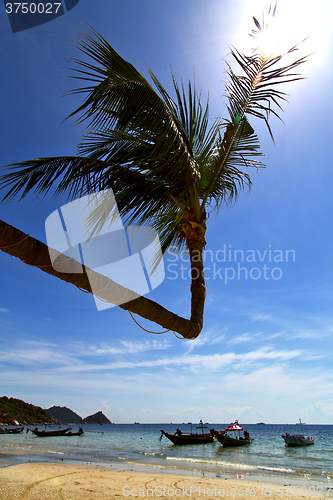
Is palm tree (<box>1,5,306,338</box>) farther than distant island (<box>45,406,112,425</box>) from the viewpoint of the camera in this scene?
No

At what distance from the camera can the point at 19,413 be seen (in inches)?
3561

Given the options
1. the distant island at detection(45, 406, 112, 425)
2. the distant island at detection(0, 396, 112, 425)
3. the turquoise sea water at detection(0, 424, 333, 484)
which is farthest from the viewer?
the distant island at detection(45, 406, 112, 425)

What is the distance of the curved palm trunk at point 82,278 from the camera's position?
1.75 meters

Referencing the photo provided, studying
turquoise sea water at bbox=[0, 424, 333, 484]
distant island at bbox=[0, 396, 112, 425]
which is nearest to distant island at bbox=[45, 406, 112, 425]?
distant island at bbox=[0, 396, 112, 425]

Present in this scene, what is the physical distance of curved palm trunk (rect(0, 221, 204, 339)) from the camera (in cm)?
175

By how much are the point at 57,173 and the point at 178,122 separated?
1596mm

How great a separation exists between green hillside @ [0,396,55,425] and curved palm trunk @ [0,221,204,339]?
97.4 meters

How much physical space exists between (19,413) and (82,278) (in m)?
114

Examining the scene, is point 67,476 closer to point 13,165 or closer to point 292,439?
point 13,165

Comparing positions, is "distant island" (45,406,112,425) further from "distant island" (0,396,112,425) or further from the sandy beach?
the sandy beach

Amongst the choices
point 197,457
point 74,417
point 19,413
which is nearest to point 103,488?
point 197,457

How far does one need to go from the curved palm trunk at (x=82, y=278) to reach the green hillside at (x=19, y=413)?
3834 inches

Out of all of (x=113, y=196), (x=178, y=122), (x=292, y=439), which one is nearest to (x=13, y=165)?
(x=113, y=196)

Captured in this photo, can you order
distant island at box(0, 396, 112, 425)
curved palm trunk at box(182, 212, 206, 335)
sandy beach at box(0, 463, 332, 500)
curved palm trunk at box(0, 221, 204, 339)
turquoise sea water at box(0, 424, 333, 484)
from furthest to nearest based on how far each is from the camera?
distant island at box(0, 396, 112, 425) → turquoise sea water at box(0, 424, 333, 484) → sandy beach at box(0, 463, 332, 500) → curved palm trunk at box(182, 212, 206, 335) → curved palm trunk at box(0, 221, 204, 339)
